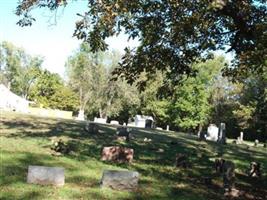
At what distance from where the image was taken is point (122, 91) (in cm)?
8875

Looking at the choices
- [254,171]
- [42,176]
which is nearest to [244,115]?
[254,171]

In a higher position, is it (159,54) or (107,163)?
(159,54)

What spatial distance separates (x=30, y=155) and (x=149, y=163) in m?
4.31

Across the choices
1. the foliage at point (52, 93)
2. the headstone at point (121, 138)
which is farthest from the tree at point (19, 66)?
the headstone at point (121, 138)

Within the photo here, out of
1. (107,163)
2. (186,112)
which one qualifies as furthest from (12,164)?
(186,112)

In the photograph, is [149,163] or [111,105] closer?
[149,163]

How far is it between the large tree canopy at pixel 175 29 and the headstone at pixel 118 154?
2900 mm

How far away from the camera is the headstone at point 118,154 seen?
56.1 ft

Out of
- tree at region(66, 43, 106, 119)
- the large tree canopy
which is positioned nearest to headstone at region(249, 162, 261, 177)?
the large tree canopy

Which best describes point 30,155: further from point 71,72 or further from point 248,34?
point 71,72

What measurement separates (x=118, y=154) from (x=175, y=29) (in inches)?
222

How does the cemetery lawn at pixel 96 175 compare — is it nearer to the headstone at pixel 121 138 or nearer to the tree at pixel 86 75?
the headstone at pixel 121 138

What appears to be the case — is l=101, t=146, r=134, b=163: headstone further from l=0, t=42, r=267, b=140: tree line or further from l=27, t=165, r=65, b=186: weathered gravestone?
l=0, t=42, r=267, b=140: tree line

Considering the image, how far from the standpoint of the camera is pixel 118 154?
1723 cm
